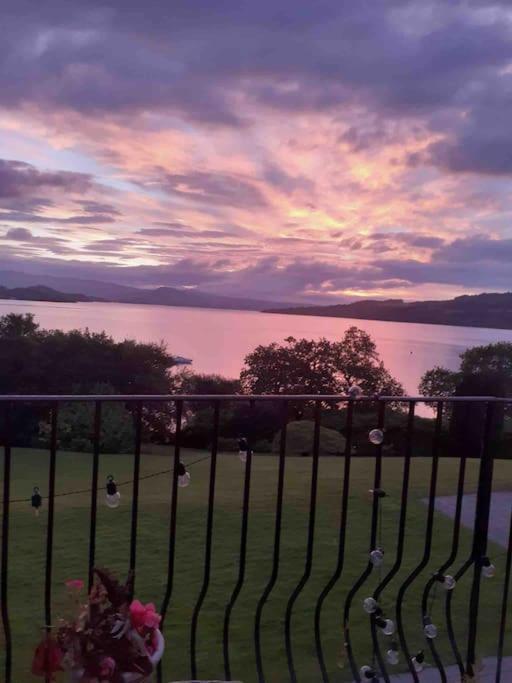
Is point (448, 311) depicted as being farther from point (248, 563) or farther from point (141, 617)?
point (141, 617)

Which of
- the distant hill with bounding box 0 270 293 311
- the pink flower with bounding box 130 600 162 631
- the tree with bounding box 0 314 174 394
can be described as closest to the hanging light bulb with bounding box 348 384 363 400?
the pink flower with bounding box 130 600 162 631

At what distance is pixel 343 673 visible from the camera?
12.8ft

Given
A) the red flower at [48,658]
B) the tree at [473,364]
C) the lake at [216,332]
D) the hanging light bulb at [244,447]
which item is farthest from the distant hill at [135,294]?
the red flower at [48,658]

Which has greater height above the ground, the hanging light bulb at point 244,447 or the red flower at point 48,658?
the hanging light bulb at point 244,447

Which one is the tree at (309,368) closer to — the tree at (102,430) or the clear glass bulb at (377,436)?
the tree at (102,430)

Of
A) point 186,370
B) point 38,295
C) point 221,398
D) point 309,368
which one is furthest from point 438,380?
point 221,398

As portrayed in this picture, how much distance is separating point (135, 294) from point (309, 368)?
8.67 meters

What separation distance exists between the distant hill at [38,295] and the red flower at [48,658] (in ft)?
54.3

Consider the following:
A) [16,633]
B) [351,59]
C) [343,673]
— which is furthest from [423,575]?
[351,59]

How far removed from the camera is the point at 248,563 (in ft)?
18.6

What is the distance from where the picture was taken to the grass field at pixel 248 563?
421cm

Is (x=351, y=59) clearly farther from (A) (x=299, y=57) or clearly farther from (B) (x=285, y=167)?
(B) (x=285, y=167)

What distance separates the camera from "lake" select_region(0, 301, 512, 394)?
2534 cm

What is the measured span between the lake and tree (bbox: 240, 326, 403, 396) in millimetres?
571
